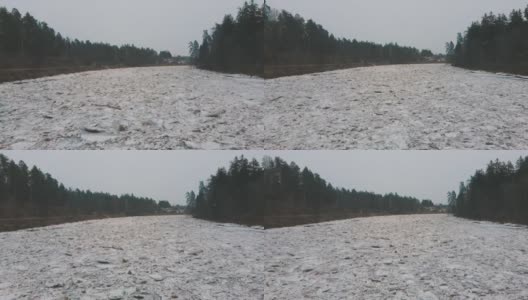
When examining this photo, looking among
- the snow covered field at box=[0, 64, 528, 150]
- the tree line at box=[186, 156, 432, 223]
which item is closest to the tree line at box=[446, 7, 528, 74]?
the snow covered field at box=[0, 64, 528, 150]

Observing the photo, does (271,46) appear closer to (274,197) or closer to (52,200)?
(274,197)

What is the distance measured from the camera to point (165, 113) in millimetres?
5199

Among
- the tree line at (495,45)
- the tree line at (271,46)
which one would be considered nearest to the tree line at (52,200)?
the tree line at (271,46)

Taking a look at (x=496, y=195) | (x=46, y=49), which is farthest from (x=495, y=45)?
(x=46, y=49)

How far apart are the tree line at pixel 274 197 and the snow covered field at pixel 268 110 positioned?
59cm

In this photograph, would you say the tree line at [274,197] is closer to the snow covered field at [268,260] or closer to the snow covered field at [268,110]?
the snow covered field at [268,260]

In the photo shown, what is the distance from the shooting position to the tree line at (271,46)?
6.01 m

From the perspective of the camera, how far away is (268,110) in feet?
18.5

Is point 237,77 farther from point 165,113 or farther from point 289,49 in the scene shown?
point 165,113

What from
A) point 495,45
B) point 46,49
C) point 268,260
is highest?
point 495,45

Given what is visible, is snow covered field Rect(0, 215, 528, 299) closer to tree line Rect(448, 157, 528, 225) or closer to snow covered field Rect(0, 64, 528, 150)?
tree line Rect(448, 157, 528, 225)

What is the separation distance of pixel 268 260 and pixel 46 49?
5043mm

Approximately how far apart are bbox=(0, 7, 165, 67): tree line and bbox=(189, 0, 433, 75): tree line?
94cm

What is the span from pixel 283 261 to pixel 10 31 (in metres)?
5.70
